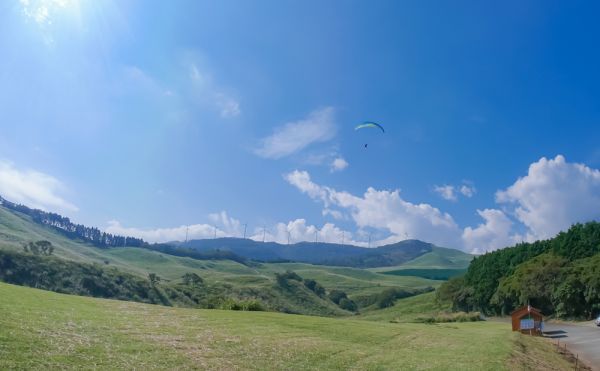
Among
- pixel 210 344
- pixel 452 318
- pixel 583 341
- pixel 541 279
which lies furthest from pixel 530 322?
pixel 210 344

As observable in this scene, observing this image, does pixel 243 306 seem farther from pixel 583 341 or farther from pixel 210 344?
pixel 583 341

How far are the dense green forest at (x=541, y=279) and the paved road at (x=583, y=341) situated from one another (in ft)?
53.0

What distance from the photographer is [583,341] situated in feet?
169

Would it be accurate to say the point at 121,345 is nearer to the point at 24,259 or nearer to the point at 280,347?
the point at 280,347

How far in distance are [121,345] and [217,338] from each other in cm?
732

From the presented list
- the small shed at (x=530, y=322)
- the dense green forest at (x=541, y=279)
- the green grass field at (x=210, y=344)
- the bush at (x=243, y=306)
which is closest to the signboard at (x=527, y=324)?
the small shed at (x=530, y=322)

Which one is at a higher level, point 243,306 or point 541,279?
Result: point 541,279

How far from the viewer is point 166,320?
32.8 metres

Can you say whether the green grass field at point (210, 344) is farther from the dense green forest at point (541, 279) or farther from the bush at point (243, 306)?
the dense green forest at point (541, 279)

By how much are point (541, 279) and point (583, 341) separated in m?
46.1

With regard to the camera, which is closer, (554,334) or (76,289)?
(554,334)

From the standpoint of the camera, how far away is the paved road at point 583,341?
41.0 m

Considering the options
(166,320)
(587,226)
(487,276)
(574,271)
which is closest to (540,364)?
(166,320)

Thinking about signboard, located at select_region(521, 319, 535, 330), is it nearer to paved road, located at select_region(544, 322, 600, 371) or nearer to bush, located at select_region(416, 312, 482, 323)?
paved road, located at select_region(544, 322, 600, 371)
